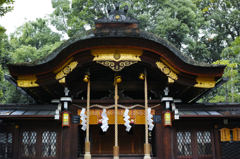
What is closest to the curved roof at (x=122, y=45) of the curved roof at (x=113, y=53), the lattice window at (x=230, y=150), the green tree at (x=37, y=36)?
the curved roof at (x=113, y=53)

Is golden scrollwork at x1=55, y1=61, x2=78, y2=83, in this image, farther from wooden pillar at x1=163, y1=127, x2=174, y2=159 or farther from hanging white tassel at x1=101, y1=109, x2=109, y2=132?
wooden pillar at x1=163, y1=127, x2=174, y2=159

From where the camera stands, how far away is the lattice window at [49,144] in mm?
8352

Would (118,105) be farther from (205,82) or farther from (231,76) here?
(231,76)

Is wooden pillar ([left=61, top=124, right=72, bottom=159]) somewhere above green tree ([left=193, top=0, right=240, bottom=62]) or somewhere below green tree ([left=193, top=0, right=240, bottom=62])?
below

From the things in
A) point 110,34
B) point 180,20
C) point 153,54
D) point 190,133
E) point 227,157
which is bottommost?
point 227,157

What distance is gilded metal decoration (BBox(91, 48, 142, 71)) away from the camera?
779 centimetres

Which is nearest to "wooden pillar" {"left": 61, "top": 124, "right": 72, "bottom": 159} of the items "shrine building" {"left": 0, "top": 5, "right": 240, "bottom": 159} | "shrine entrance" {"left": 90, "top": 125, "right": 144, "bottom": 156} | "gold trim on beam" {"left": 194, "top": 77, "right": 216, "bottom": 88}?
"shrine building" {"left": 0, "top": 5, "right": 240, "bottom": 159}

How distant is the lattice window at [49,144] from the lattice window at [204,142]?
4.74 meters

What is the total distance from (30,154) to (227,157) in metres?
6.50

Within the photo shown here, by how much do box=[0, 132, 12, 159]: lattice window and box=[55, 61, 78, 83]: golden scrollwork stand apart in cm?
273

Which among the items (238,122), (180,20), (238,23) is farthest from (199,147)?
(238,23)

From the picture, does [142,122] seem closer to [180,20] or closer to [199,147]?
[199,147]

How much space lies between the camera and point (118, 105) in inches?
339

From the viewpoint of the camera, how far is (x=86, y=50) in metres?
7.82
